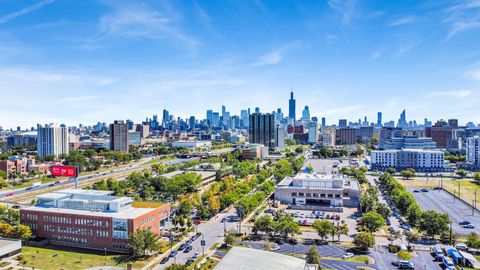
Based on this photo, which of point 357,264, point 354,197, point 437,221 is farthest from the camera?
point 354,197

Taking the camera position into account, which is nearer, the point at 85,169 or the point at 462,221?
the point at 462,221

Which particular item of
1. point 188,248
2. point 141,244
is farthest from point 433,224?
point 141,244

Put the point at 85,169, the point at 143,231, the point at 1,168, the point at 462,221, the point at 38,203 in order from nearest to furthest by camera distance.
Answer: the point at 143,231, the point at 38,203, the point at 462,221, the point at 1,168, the point at 85,169

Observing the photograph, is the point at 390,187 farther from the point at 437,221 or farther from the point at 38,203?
the point at 38,203

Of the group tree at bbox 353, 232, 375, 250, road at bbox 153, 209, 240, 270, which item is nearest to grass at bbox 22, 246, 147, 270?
road at bbox 153, 209, 240, 270

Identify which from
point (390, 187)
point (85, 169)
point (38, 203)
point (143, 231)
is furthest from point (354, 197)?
point (85, 169)
